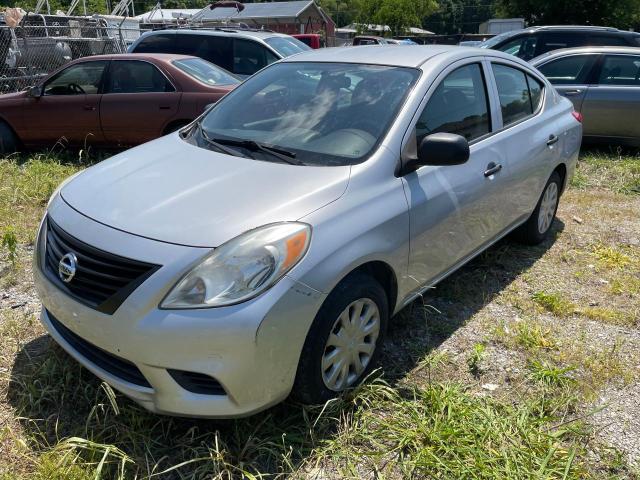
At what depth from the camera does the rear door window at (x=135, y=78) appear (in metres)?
6.81

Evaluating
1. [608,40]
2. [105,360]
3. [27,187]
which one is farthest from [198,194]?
[608,40]

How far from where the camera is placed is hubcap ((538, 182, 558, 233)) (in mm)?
4605

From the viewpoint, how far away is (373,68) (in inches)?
131

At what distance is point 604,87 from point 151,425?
7671mm

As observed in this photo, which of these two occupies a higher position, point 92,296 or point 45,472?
point 92,296

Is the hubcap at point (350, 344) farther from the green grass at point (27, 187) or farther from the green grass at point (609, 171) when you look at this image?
the green grass at point (609, 171)

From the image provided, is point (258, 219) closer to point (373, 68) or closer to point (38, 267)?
point (38, 267)

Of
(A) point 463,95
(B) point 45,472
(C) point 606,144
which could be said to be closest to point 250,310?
(B) point 45,472

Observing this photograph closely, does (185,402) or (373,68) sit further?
(373,68)

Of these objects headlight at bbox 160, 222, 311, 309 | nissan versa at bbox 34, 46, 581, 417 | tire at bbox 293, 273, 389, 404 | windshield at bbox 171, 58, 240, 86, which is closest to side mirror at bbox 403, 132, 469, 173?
nissan versa at bbox 34, 46, 581, 417

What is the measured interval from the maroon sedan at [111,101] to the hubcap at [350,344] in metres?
4.61

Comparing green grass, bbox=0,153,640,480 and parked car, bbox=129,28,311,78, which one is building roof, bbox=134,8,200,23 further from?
green grass, bbox=0,153,640,480

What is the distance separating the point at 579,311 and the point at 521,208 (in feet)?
2.79

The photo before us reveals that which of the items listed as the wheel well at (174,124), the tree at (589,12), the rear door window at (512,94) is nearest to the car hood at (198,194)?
the rear door window at (512,94)
